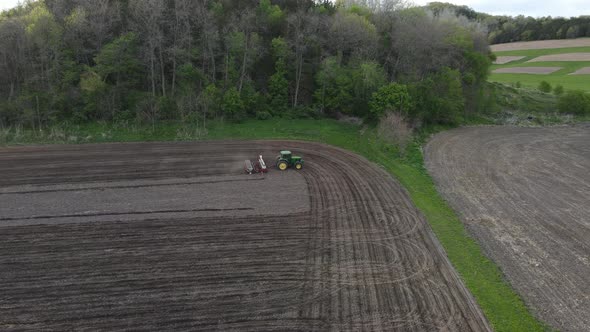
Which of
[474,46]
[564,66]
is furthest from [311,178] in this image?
[564,66]

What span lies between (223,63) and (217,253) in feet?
93.8

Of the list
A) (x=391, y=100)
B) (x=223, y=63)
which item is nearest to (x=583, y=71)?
(x=391, y=100)

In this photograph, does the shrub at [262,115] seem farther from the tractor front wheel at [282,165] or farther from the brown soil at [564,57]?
the brown soil at [564,57]

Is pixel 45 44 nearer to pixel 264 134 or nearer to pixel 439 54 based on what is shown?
pixel 264 134

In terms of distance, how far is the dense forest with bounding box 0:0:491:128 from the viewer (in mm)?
36594

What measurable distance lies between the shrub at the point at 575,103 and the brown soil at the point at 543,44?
5863cm

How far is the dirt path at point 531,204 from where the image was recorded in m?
15.2

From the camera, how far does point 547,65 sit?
80688 millimetres

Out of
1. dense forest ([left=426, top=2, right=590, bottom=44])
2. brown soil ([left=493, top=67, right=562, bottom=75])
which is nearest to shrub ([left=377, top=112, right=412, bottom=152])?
brown soil ([left=493, top=67, right=562, bottom=75])

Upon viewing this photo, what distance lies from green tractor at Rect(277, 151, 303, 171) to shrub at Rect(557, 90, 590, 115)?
4018 centimetres

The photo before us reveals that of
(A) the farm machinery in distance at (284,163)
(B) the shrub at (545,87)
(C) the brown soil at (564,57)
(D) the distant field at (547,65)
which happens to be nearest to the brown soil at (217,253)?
(A) the farm machinery in distance at (284,163)

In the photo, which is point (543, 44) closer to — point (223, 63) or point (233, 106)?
point (223, 63)

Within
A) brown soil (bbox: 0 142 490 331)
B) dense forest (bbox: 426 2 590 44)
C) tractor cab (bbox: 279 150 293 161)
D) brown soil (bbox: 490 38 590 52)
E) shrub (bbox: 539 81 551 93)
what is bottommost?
brown soil (bbox: 0 142 490 331)

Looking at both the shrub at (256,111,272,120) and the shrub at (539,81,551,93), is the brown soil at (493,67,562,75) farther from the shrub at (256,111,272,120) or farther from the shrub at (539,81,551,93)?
the shrub at (256,111,272,120)
